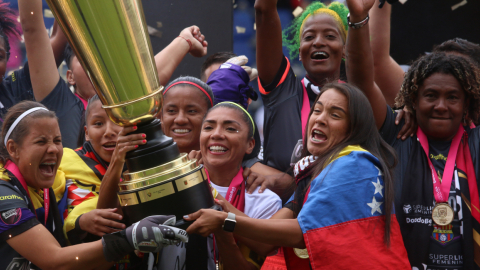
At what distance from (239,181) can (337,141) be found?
61 centimetres

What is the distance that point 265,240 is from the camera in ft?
5.85

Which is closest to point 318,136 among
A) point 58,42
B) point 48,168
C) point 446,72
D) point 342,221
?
point 342,221

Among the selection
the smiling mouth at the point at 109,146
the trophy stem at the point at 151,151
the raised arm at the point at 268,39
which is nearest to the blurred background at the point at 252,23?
the raised arm at the point at 268,39

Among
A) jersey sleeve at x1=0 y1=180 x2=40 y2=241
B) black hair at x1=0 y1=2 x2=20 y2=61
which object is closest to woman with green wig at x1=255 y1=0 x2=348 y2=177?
jersey sleeve at x1=0 y1=180 x2=40 y2=241

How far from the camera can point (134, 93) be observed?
1413 mm

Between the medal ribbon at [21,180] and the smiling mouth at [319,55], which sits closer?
the medal ribbon at [21,180]

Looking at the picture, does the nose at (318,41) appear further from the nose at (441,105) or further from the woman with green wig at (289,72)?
the nose at (441,105)

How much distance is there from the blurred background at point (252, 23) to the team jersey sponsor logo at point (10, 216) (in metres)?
2.24

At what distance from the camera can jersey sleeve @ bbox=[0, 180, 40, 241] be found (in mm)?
1753

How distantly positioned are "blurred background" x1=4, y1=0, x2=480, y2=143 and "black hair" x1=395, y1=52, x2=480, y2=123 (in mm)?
1508

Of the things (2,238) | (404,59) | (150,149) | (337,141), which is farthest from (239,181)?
(404,59)

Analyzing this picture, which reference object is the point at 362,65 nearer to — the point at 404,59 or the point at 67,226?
the point at 67,226

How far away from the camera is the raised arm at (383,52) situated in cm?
276

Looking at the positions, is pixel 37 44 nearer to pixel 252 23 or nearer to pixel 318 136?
pixel 318 136
